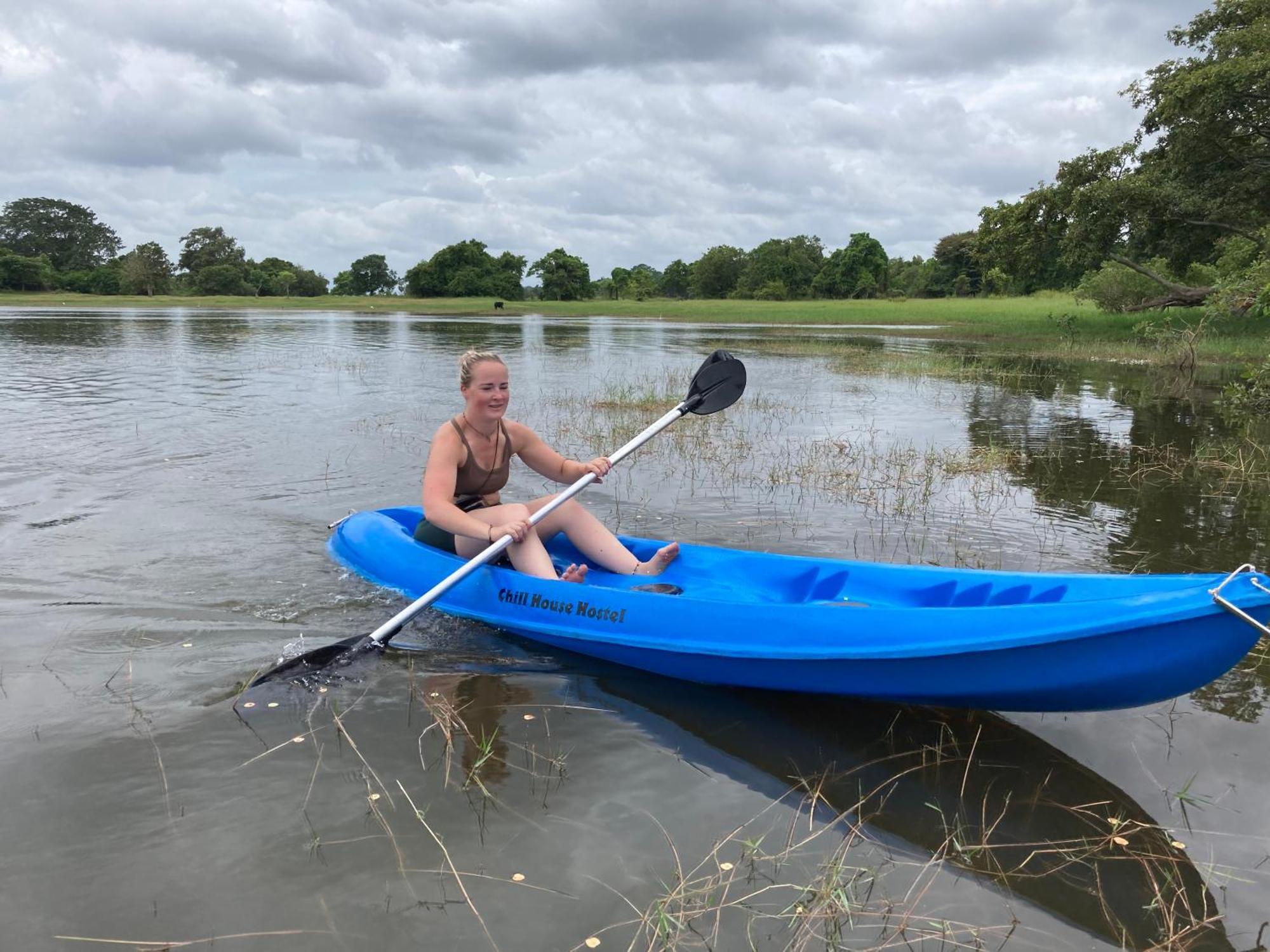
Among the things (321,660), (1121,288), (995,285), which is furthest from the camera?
(995,285)

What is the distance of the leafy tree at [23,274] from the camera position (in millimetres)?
72812

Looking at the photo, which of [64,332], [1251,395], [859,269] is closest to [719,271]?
[859,269]

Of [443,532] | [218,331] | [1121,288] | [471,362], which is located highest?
[1121,288]

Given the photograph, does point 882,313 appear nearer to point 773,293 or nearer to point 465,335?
point 465,335

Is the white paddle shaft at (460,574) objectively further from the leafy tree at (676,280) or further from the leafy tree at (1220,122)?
the leafy tree at (676,280)

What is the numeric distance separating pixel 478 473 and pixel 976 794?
123 inches

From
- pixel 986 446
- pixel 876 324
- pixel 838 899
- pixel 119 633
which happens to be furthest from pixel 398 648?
pixel 876 324

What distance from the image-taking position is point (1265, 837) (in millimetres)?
3184

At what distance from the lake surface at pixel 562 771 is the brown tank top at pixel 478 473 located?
802 millimetres

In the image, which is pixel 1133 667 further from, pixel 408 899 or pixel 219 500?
pixel 219 500

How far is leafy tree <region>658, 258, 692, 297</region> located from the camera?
94856mm

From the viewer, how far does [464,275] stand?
83188mm

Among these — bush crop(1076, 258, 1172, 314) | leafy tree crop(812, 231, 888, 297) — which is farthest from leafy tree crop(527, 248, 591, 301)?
bush crop(1076, 258, 1172, 314)

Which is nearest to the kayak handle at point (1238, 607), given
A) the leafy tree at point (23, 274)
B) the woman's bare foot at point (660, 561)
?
the woman's bare foot at point (660, 561)
